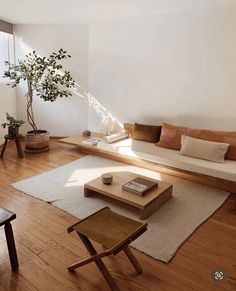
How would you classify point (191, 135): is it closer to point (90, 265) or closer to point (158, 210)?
point (158, 210)

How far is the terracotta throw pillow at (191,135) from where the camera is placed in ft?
11.6

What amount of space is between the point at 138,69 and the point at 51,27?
2.05 meters

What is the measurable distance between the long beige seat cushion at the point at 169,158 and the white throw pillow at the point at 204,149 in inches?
2.9

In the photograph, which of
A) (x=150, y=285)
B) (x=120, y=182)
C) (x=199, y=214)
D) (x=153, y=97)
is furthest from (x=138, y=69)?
(x=150, y=285)

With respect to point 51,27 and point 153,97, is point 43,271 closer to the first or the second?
point 153,97

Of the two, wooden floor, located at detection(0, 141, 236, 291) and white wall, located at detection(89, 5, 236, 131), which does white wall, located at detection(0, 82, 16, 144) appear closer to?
white wall, located at detection(89, 5, 236, 131)

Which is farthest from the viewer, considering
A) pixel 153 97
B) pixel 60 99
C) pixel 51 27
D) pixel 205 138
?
A: pixel 60 99

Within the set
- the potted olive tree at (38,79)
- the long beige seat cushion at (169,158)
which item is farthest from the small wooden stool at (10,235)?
the potted olive tree at (38,79)

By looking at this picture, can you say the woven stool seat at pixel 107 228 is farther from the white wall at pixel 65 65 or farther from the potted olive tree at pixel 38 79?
the white wall at pixel 65 65

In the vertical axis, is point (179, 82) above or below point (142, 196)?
above

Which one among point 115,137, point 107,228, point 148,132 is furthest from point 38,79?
point 107,228

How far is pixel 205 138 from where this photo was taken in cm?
375

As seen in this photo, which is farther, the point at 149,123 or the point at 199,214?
the point at 149,123

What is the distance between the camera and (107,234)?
178 centimetres
